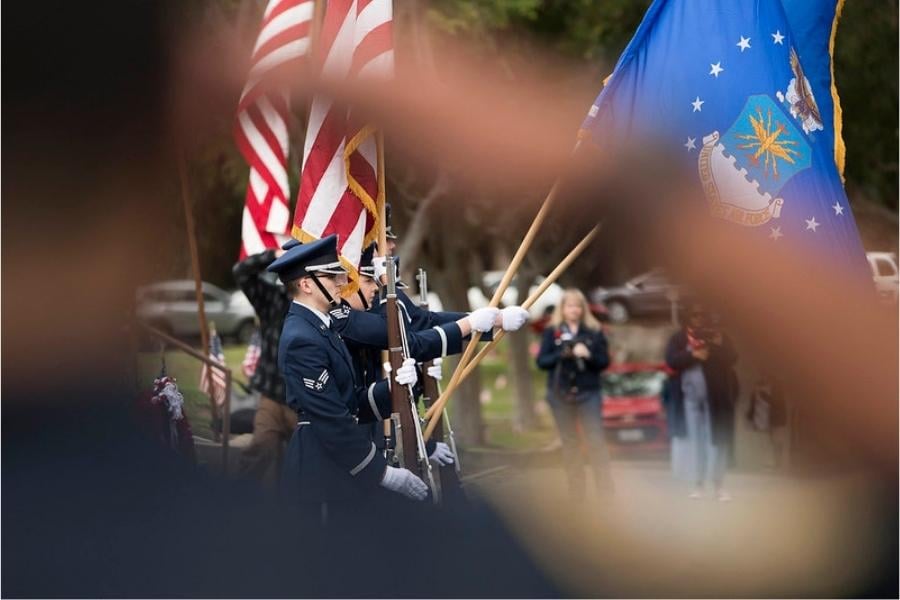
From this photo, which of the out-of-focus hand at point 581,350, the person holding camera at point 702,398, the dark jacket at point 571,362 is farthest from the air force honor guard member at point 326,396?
the out-of-focus hand at point 581,350

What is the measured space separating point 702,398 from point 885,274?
467mm

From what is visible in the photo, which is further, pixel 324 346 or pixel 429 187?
pixel 429 187

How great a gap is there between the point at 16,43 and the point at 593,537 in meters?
1.47

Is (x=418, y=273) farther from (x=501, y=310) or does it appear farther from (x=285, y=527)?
(x=285, y=527)

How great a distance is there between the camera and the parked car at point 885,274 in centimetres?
297

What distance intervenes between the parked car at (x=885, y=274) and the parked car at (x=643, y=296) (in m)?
0.42

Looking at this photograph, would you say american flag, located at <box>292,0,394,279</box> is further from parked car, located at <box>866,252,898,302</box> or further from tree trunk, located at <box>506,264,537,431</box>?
parked car, located at <box>866,252,898,302</box>

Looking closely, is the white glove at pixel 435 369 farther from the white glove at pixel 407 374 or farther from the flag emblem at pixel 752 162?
the flag emblem at pixel 752 162

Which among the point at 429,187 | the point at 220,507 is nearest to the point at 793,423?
the point at 429,187

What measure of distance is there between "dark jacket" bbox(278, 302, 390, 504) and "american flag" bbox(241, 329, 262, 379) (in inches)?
24.3

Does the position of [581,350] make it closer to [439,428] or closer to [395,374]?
[439,428]

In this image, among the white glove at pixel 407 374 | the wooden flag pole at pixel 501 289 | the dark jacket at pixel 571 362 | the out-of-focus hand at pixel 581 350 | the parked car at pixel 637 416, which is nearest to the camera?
the white glove at pixel 407 374

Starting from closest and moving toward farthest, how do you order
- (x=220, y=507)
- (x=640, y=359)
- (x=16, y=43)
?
1. (x=16, y=43)
2. (x=220, y=507)
3. (x=640, y=359)

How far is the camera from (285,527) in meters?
2.81
